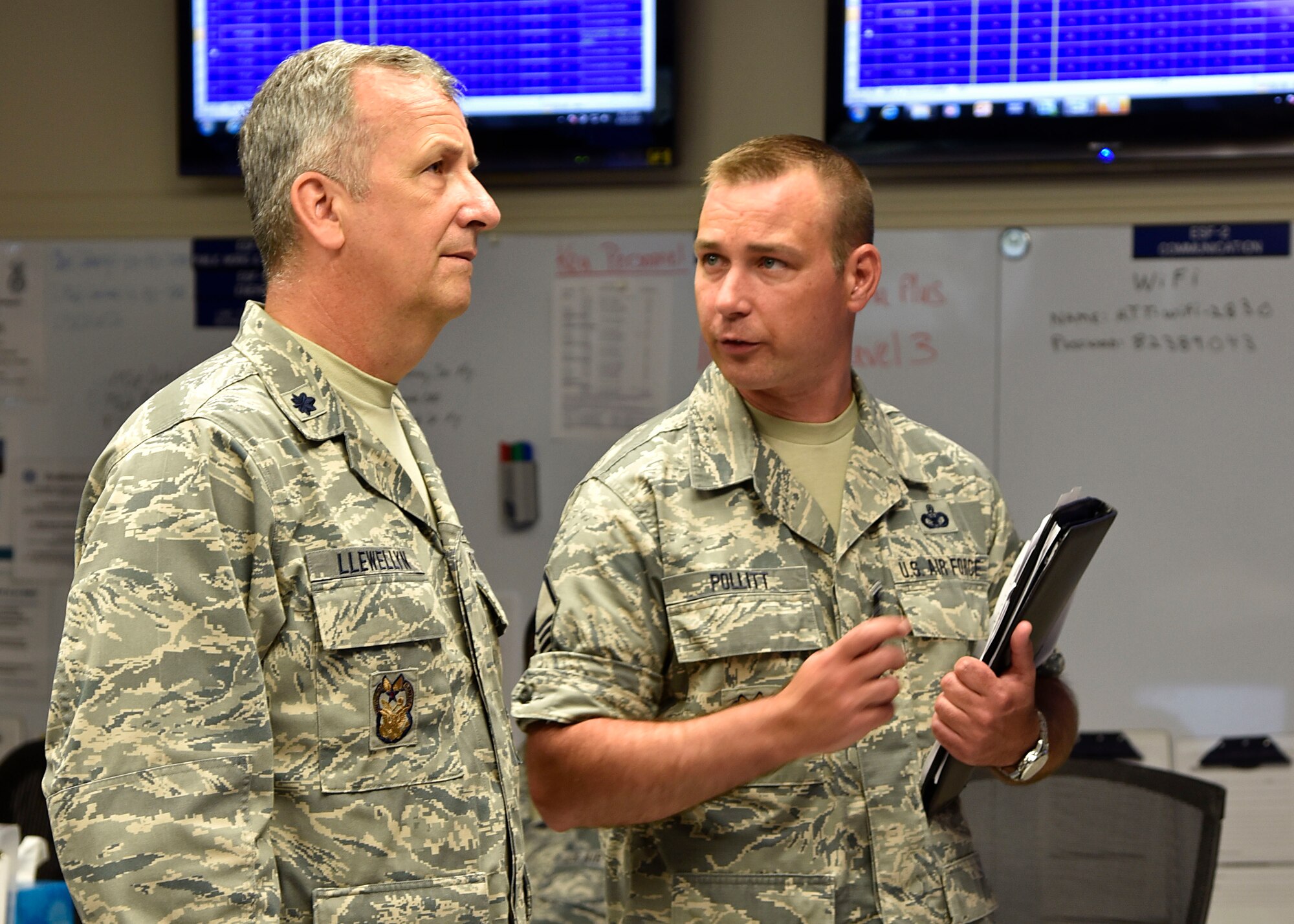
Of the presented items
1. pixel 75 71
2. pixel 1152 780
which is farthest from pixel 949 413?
pixel 75 71

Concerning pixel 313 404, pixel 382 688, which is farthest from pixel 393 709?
pixel 313 404

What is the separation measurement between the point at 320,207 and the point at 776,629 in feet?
2.24

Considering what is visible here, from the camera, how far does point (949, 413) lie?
3016mm

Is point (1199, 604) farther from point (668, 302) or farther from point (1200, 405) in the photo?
point (668, 302)

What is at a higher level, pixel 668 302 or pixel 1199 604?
pixel 668 302

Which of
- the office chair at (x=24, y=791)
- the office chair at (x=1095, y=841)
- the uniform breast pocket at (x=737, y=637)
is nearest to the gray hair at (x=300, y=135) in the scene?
the uniform breast pocket at (x=737, y=637)

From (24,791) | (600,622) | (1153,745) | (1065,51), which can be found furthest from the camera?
(1153,745)

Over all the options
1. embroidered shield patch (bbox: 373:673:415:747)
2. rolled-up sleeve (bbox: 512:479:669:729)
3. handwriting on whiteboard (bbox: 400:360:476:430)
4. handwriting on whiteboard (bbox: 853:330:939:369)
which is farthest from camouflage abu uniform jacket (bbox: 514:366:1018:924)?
handwriting on whiteboard (bbox: 400:360:476:430)

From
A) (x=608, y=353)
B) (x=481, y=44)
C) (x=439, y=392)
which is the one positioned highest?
(x=481, y=44)

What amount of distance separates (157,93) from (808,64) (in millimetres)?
1687

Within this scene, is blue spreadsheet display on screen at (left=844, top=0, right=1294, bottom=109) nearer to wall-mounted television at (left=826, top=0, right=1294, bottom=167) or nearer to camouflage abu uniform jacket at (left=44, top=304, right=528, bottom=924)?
wall-mounted television at (left=826, top=0, right=1294, bottom=167)

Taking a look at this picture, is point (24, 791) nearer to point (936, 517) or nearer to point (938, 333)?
point (936, 517)

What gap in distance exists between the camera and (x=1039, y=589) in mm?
1330

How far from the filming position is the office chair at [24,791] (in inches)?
100.0
